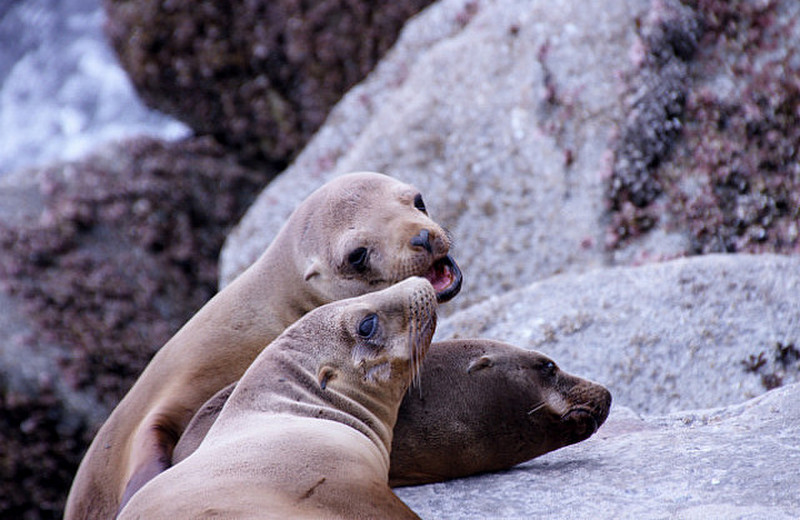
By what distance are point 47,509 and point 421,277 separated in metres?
5.48

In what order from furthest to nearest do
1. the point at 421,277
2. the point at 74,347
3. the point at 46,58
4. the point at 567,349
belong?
the point at 46,58
the point at 74,347
the point at 567,349
the point at 421,277

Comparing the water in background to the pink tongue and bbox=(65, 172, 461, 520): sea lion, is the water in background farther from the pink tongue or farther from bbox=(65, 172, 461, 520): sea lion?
the pink tongue

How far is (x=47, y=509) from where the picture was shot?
28.0 feet

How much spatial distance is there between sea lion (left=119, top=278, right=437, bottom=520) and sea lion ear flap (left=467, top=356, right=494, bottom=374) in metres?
0.31

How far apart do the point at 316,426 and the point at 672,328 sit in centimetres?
259

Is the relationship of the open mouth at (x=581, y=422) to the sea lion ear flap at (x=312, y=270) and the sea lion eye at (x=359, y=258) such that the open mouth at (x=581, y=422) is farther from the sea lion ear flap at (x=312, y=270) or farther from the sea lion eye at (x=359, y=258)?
the sea lion ear flap at (x=312, y=270)

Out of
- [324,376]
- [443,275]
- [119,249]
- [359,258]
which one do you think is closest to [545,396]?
[443,275]

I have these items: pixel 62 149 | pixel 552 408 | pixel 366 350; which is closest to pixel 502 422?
pixel 552 408

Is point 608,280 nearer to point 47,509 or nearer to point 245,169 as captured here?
point 47,509

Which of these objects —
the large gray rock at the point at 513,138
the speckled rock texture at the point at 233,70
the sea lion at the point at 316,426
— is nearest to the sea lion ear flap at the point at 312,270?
the sea lion at the point at 316,426

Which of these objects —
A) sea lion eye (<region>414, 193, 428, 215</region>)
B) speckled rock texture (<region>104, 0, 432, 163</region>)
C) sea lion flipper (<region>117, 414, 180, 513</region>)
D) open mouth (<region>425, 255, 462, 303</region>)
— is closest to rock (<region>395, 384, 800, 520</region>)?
open mouth (<region>425, 255, 462, 303</region>)

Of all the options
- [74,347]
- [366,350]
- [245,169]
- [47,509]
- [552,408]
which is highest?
[366,350]

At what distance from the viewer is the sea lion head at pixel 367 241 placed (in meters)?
4.50

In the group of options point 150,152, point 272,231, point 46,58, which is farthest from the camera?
point 46,58
